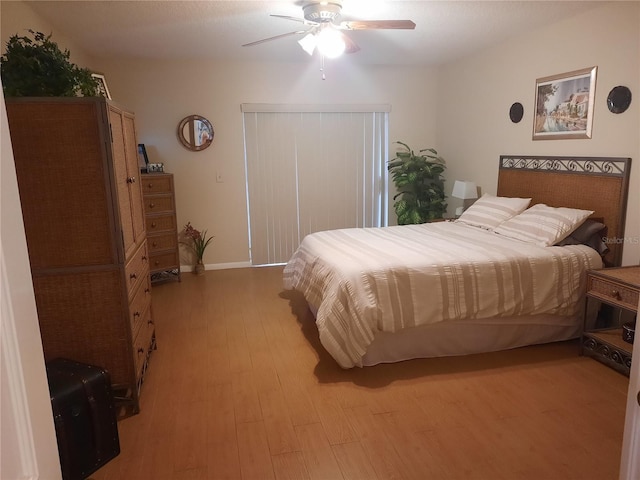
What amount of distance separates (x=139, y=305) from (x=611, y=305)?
9.45ft

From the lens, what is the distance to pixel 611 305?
2803mm

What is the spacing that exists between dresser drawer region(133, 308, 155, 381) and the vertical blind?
2564 mm

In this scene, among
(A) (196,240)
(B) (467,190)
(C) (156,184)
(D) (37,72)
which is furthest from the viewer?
(A) (196,240)

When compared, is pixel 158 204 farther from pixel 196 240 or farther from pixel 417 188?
pixel 417 188

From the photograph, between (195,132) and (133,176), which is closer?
(133,176)

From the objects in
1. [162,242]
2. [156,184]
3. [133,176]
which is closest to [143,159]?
[156,184]

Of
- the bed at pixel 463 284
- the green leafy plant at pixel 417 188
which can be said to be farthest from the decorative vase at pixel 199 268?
the green leafy plant at pixel 417 188

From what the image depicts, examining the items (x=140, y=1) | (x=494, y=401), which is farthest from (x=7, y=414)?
(x=140, y=1)

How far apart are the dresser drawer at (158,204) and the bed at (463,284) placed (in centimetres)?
193

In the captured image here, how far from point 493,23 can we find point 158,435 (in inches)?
152

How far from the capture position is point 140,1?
3.01 meters

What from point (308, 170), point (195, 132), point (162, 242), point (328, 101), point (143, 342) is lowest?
point (143, 342)

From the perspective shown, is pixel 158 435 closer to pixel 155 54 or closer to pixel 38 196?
pixel 38 196

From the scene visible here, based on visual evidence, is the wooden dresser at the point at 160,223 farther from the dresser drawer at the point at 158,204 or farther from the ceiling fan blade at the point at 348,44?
the ceiling fan blade at the point at 348,44
